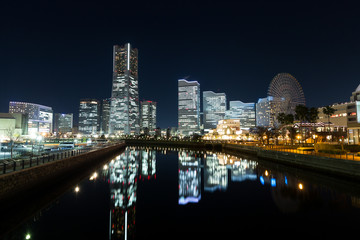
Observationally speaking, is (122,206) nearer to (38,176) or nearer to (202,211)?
(202,211)

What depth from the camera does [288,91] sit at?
7144cm

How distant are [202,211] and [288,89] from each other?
211 ft

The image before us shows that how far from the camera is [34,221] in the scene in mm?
15859

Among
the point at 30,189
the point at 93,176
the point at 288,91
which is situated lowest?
the point at 93,176

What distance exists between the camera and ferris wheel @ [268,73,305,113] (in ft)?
231

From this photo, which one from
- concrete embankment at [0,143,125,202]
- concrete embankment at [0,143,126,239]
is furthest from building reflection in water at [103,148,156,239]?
concrete embankment at [0,143,125,202]

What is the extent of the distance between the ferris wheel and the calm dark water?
4549 centimetres

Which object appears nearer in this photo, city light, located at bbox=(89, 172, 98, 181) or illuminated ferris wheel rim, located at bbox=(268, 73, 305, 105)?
city light, located at bbox=(89, 172, 98, 181)

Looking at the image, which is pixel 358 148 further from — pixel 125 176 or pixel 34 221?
pixel 34 221

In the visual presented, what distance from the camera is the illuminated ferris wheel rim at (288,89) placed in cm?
7025

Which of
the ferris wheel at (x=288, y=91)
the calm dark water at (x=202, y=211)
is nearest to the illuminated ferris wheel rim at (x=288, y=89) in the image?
the ferris wheel at (x=288, y=91)

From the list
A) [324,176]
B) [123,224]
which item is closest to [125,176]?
[123,224]

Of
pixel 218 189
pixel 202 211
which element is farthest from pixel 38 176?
pixel 218 189

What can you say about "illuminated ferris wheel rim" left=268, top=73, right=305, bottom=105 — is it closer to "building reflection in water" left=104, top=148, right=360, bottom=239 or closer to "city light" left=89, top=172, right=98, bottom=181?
"building reflection in water" left=104, top=148, right=360, bottom=239
